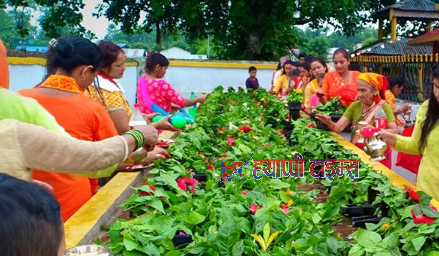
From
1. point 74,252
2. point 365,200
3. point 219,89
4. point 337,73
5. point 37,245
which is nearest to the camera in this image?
point 37,245

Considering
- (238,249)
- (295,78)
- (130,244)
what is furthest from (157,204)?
(295,78)

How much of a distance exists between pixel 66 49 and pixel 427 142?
2.01m

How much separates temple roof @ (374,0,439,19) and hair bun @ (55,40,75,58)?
18048 mm

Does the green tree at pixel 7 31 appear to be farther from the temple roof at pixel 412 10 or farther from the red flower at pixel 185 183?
the red flower at pixel 185 183

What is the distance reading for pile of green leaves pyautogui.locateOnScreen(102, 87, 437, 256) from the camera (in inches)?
76.0

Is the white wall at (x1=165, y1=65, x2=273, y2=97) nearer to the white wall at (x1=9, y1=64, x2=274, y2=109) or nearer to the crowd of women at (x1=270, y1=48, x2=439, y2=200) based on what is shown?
the white wall at (x1=9, y1=64, x2=274, y2=109)

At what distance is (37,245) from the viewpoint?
821 mm

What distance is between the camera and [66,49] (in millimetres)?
2557

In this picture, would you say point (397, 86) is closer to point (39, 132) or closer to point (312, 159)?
point (312, 159)

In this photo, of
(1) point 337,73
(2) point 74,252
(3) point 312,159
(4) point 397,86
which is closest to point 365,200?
(3) point 312,159

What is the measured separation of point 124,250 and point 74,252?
371 millimetres

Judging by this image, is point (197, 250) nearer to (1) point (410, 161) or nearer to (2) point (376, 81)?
(2) point (376, 81)

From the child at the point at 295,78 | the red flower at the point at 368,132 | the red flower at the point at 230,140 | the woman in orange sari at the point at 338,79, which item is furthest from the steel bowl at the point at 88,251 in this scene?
the child at the point at 295,78

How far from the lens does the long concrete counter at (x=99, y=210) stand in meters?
2.06
